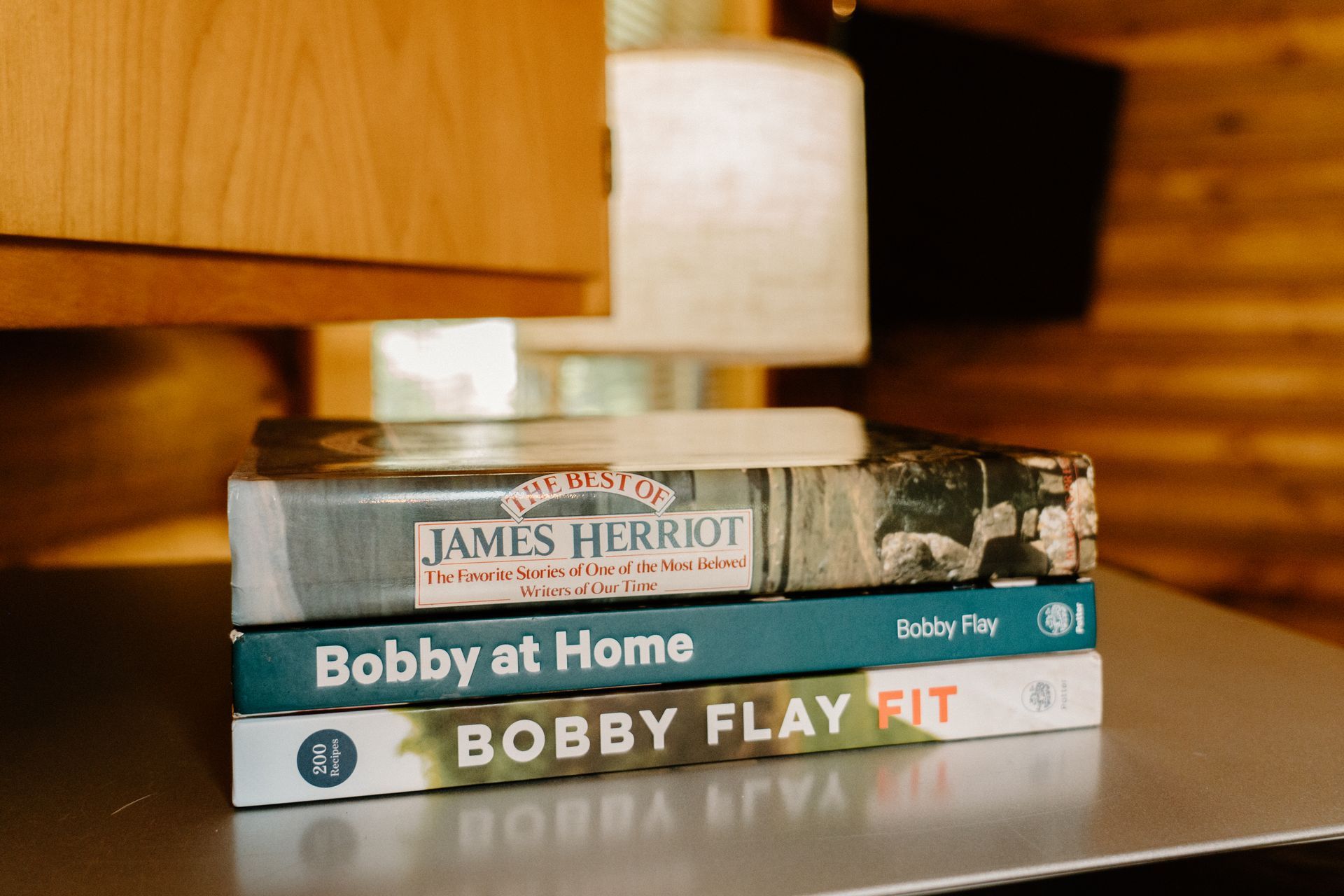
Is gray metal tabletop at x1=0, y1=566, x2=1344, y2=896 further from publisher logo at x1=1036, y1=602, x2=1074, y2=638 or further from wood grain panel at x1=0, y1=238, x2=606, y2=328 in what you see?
wood grain panel at x1=0, y1=238, x2=606, y2=328

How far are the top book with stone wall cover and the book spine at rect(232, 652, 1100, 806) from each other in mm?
45

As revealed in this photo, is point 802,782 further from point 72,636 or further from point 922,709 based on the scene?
point 72,636

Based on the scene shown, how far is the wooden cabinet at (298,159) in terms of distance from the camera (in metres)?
0.43

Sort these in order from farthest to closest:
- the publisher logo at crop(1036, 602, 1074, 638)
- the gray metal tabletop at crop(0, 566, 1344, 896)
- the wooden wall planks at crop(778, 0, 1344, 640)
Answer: the wooden wall planks at crop(778, 0, 1344, 640) < the publisher logo at crop(1036, 602, 1074, 638) < the gray metal tabletop at crop(0, 566, 1344, 896)

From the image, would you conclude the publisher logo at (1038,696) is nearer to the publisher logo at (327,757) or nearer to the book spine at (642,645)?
the book spine at (642,645)

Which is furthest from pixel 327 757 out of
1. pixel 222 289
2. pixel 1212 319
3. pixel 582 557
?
pixel 1212 319

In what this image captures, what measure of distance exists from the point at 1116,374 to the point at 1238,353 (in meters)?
0.26

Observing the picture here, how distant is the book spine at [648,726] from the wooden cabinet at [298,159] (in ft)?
0.75

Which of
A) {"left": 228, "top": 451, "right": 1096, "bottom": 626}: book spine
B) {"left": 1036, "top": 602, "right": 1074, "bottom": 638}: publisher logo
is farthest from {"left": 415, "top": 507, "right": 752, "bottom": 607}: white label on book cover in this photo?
{"left": 1036, "top": 602, "right": 1074, "bottom": 638}: publisher logo

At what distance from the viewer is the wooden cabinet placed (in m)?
0.43

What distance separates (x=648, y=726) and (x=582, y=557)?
8cm

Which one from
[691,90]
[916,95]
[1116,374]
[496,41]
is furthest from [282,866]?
[1116,374]

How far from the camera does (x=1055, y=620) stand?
472mm

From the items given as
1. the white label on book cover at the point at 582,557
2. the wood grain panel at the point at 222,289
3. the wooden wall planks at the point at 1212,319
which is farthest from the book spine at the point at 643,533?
the wooden wall planks at the point at 1212,319
